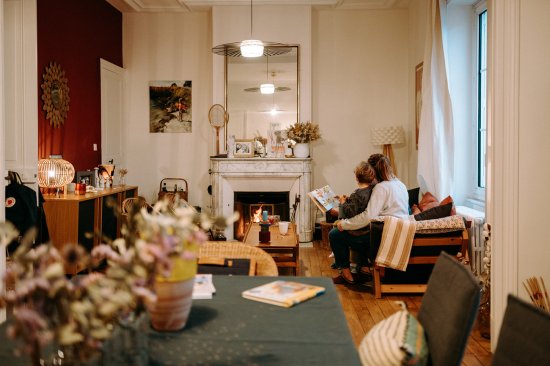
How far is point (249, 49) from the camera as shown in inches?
241

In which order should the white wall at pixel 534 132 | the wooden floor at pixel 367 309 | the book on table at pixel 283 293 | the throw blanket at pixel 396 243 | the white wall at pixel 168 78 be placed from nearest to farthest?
the book on table at pixel 283 293, the white wall at pixel 534 132, the wooden floor at pixel 367 309, the throw blanket at pixel 396 243, the white wall at pixel 168 78

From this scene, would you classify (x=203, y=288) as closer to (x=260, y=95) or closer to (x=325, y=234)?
(x=325, y=234)

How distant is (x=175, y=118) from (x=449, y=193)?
4.12 m

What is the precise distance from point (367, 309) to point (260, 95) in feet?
13.4

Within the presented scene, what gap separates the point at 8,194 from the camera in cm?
420

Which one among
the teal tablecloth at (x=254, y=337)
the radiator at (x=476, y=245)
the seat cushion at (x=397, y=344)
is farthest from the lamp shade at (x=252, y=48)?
the seat cushion at (x=397, y=344)

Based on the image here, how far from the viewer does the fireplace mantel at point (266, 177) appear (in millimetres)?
7359

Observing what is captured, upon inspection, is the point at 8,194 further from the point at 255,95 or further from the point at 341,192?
the point at 341,192

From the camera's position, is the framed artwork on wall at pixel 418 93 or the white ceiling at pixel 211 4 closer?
the framed artwork on wall at pixel 418 93

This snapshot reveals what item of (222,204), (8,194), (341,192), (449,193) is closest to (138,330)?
(8,194)

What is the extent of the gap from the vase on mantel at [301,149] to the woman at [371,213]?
2295 millimetres

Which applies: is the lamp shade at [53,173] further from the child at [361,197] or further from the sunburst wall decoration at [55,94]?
the child at [361,197]

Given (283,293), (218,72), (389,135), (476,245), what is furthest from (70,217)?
(389,135)

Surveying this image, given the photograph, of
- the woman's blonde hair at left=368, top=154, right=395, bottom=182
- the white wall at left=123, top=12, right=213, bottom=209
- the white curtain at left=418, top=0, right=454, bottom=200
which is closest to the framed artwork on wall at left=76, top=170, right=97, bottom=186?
the white wall at left=123, top=12, right=213, bottom=209
